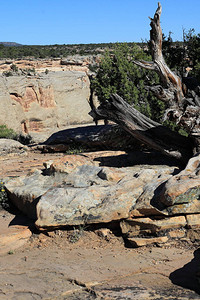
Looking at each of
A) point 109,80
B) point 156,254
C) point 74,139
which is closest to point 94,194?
point 156,254

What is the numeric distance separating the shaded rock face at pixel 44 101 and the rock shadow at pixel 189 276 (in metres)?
15.4

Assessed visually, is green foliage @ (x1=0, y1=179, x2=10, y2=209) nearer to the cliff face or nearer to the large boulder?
the large boulder

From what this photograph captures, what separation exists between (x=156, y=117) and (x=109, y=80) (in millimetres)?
2846

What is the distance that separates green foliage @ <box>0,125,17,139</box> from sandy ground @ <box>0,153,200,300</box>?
11301 millimetres

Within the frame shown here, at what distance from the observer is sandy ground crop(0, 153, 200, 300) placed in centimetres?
441

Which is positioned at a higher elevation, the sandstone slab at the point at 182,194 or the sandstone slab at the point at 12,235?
the sandstone slab at the point at 182,194

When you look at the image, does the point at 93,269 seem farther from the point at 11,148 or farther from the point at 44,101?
the point at 44,101

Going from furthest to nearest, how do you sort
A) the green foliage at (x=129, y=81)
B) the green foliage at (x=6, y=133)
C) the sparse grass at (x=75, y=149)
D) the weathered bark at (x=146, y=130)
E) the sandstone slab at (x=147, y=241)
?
the green foliage at (x=6, y=133)
the green foliage at (x=129, y=81)
the sparse grass at (x=75, y=149)
the weathered bark at (x=146, y=130)
the sandstone slab at (x=147, y=241)

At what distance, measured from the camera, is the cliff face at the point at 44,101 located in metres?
19.6

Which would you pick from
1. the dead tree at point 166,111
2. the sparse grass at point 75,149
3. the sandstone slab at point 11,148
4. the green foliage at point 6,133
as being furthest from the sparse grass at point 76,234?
the green foliage at point 6,133

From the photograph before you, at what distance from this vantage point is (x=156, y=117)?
47.4 feet

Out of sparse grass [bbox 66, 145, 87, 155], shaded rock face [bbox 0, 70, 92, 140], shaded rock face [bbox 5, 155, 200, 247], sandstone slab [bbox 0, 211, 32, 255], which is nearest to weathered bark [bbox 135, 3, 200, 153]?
shaded rock face [bbox 5, 155, 200, 247]

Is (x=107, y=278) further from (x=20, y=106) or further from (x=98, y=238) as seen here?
(x=20, y=106)

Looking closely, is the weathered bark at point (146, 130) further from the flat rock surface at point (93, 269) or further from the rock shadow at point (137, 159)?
the flat rock surface at point (93, 269)
